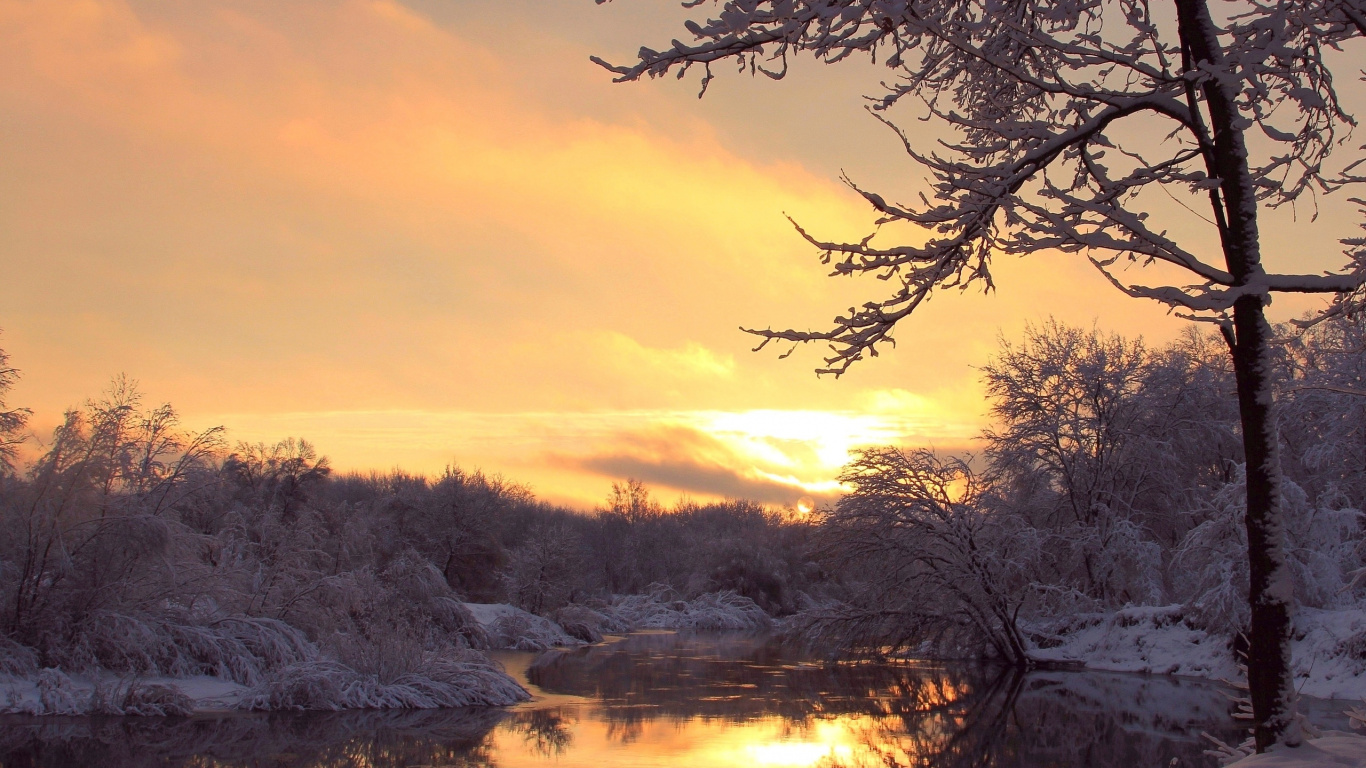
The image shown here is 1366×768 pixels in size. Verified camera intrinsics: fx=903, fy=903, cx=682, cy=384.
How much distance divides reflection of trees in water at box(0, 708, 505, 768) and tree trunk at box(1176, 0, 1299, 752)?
8381 millimetres

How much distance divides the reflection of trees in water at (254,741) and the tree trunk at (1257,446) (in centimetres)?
838

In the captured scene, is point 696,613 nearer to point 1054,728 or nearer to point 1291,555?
point 1291,555

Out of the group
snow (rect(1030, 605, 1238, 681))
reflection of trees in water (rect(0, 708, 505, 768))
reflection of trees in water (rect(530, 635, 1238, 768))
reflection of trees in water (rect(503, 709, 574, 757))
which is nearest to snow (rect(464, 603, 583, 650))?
reflection of trees in water (rect(530, 635, 1238, 768))

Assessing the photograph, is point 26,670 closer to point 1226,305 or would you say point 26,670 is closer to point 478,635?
point 478,635

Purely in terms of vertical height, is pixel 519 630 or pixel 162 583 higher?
pixel 162 583

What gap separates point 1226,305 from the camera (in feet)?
15.0

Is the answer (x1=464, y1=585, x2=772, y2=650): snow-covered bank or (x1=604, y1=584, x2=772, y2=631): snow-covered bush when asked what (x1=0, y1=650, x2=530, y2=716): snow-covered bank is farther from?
(x1=604, y1=584, x2=772, y2=631): snow-covered bush

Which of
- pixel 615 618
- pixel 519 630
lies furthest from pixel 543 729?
pixel 615 618

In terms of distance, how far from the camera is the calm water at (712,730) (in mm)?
11062

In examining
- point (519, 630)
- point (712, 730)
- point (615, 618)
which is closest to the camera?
point (712, 730)

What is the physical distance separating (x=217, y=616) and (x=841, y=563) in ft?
44.9

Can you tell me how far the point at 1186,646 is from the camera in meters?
21.7

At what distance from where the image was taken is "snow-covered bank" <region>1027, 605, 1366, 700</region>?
17.0 metres

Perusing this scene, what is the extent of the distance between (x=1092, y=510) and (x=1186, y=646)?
5801 millimetres
